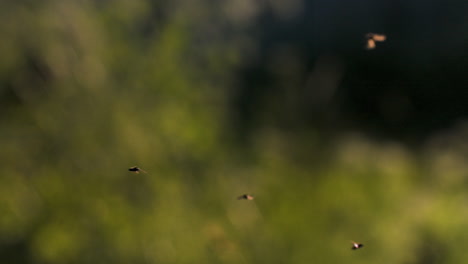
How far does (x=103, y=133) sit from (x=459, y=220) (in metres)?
2.96

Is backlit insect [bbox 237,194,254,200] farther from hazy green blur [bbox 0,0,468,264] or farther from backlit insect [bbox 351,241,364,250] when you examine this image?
backlit insect [bbox 351,241,364,250]

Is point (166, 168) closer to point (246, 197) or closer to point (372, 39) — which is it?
point (246, 197)

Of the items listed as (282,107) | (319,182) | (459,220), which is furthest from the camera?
(282,107)

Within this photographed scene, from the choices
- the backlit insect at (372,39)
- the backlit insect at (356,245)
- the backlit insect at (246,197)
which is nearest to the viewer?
the backlit insect at (356,245)

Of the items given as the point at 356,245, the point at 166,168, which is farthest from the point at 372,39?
the point at 166,168

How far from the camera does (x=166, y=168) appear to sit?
3508 mm

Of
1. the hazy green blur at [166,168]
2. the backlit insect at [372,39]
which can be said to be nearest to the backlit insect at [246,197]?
the hazy green blur at [166,168]

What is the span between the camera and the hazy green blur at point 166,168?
3.40 meters

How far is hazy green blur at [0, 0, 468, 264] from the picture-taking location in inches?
134

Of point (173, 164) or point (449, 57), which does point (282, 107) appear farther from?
point (449, 57)

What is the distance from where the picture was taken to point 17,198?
135 inches

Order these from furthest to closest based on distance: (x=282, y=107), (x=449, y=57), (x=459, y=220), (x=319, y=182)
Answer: (x=449, y=57) < (x=282, y=107) < (x=319, y=182) < (x=459, y=220)

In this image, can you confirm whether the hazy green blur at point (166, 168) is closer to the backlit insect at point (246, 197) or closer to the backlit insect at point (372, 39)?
the backlit insect at point (246, 197)

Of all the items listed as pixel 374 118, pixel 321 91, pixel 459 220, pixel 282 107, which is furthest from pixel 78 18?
pixel 459 220
